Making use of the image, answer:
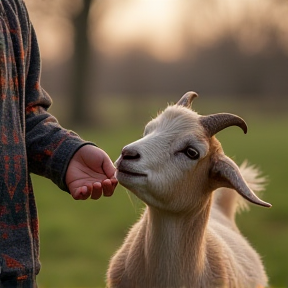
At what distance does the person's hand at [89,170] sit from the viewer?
9.95 ft

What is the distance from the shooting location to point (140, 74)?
4297 centimetres

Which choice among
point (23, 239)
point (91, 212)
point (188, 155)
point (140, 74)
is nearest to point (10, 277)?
point (23, 239)

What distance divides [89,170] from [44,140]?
219mm

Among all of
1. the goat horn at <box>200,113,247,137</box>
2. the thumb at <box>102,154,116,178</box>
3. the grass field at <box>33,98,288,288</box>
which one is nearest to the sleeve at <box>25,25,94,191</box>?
the thumb at <box>102,154,116,178</box>

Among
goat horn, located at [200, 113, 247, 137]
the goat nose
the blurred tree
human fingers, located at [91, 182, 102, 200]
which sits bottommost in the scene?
the blurred tree

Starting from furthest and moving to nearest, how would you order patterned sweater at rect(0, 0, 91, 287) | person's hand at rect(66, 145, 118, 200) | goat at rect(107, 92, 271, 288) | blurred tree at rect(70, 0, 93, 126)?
blurred tree at rect(70, 0, 93, 126) → goat at rect(107, 92, 271, 288) → person's hand at rect(66, 145, 118, 200) → patterned sweater at rect(0, 0, 91, 287)

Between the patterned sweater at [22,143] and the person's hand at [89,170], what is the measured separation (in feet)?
0.11

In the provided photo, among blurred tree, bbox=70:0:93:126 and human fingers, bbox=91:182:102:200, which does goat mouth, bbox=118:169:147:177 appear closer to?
A: human fingers, bbox=91:182:102:200

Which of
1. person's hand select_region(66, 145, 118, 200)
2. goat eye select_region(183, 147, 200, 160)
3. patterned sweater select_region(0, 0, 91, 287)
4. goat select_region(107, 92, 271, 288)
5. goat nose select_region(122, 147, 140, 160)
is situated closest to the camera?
patterned sweater select_region(0, 0, 91, 287)

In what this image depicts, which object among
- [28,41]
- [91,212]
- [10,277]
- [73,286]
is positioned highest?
[28,41]

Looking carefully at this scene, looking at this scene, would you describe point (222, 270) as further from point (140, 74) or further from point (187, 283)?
point (140, 74)

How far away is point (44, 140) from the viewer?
124 inches

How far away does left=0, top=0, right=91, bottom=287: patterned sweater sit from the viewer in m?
2.87

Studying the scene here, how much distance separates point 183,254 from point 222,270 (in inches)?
10.1
